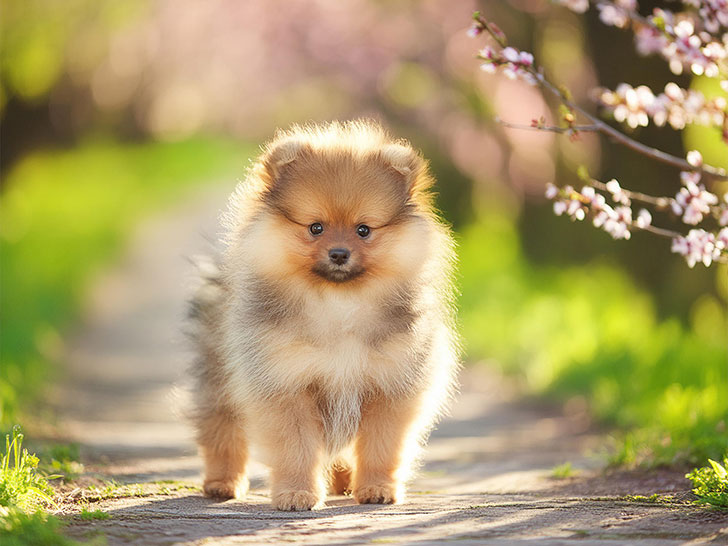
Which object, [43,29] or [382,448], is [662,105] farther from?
[43,29]

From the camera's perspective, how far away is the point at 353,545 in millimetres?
3455

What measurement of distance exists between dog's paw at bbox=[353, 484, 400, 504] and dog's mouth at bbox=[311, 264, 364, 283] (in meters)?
0.90

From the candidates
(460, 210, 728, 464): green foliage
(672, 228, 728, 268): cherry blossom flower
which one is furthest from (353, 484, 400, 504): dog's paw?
(672, 228, 728, 268): cherry blossom flower

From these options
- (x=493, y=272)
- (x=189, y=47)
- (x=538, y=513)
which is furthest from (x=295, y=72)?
(x=538, y=513)

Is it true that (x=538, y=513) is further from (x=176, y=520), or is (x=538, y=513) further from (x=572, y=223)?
(x=572, y=223)

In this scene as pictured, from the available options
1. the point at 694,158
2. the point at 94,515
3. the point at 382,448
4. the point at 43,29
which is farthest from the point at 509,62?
the point at 43,29

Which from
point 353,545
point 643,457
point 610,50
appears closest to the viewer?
point 353,545

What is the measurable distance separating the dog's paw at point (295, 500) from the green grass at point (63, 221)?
2.06 m

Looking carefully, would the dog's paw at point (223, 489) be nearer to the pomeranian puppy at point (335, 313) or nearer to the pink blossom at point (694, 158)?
the pomeranian puppy at point (335, 313)

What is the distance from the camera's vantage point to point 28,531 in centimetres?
336

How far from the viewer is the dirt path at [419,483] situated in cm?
368

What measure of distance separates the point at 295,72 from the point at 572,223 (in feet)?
29.7

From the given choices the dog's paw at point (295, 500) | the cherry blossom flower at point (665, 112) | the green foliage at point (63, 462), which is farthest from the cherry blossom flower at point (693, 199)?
the green foliage at point (63, 462)

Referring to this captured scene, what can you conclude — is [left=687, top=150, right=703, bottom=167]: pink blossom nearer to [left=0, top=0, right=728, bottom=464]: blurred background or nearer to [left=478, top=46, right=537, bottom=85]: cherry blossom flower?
[left=478, top=46, right=537, bottom=85]: cherry blossom flower
